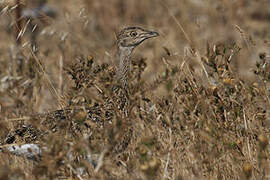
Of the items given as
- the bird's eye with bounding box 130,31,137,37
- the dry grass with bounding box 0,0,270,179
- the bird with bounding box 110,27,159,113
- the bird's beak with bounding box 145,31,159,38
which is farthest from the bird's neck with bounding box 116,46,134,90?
the dry grass with bounding box 0,0,270,179

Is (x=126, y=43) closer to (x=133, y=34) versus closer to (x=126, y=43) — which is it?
(x=126, y=43)

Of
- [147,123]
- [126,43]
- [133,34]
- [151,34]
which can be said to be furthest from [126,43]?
[147,123]

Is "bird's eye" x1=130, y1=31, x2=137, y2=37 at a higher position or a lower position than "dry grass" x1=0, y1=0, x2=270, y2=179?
higher

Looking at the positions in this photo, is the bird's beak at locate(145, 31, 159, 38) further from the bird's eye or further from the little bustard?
the bird's eye

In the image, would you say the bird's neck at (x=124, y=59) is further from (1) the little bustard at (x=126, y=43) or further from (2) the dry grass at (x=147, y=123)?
(2) the dry grass at (x=147, y=123)

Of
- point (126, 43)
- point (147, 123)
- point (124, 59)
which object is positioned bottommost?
point (147, 123)

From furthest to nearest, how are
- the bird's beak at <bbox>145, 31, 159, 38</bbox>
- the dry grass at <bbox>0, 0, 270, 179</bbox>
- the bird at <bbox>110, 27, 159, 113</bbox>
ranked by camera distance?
the bird at <bbox>110, 27, 159, 113</bbox> < the bird's beak at <bbox>145, 31, 159, 38</bbox> < the dry grass at <bbox>0, 0, 270, 179</bbox>

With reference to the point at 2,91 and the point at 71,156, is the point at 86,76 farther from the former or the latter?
the point at 2,91

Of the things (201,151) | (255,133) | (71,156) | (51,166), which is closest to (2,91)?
(51,166)

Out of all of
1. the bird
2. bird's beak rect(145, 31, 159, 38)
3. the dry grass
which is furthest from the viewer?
the bird

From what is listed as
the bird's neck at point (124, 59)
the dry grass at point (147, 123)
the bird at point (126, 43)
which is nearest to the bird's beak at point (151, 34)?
the bird at point (126, 43)

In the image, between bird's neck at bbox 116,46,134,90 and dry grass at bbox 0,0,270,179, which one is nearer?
dry grass at bbox 0,0,270,179

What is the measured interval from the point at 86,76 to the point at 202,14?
18.5 feet

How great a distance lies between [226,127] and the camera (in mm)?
3406
